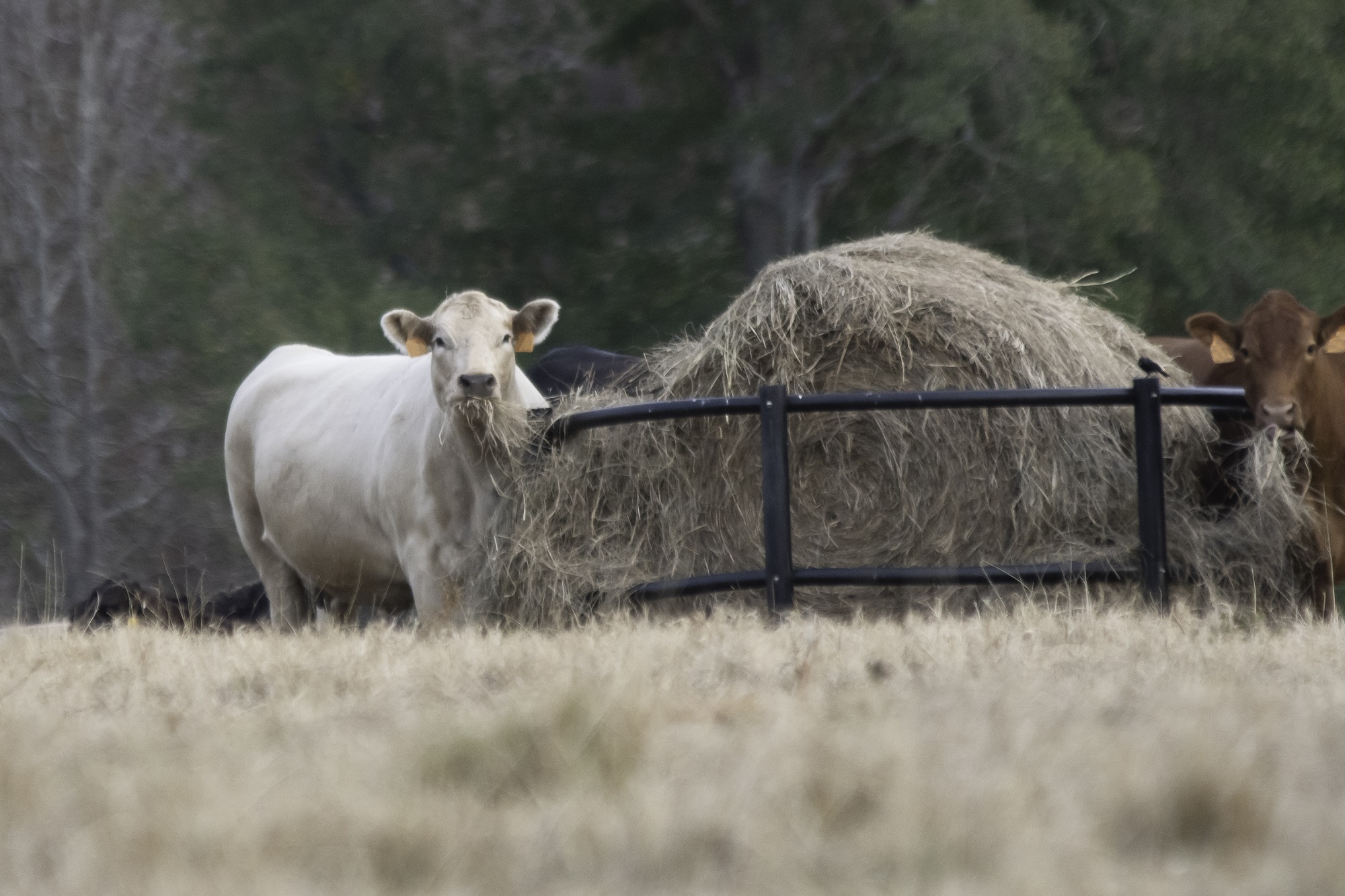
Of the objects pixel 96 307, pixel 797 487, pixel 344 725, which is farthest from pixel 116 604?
pixel 96 307

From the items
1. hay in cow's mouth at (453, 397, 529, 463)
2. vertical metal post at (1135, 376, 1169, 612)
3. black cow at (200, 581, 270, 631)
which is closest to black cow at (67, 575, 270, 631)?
black cow at (200, 581, 270, 631)

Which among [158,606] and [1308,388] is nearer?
[1308,388]

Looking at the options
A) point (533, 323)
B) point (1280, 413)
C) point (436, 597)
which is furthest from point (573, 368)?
point (1280, 413)

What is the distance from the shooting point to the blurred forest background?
13.5m

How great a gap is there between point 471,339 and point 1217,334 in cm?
291

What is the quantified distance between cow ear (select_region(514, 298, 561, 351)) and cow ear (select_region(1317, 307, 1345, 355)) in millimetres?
3006

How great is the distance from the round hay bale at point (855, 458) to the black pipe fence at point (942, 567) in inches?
13.9

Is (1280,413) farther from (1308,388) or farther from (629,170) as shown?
(629,170)

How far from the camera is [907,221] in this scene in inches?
566

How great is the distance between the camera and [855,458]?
6.19 m

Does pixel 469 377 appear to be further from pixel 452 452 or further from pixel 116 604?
pixel 116 604

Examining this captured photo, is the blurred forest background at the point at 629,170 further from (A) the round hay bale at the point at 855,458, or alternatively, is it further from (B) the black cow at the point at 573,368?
(A) the round hay bale at the point at 855,458

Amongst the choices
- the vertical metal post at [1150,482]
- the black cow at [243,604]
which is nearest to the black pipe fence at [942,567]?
the vertical metal post at [1150,482]

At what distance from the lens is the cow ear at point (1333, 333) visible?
19.4 ft
